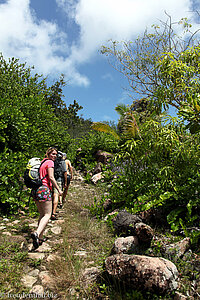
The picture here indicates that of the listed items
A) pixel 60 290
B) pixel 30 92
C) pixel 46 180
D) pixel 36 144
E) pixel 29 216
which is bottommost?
pixel 60 290

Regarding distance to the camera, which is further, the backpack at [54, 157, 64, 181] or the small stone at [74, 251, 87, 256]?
the backpack at [54, 157, 64, 181]

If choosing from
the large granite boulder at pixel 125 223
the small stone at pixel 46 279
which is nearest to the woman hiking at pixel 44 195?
the small stone at pixel 46 279

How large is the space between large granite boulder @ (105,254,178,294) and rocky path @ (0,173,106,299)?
58 centimetres

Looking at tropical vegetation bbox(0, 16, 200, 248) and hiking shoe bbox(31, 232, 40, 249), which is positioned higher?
tropical vegetation bbox(0, 16, 200, 248)

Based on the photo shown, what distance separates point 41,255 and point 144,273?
171 centimetres

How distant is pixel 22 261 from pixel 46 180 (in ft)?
4.18

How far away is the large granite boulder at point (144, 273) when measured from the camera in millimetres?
2564

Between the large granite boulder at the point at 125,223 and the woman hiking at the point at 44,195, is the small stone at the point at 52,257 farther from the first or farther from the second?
the large granite boulder at the point at 125,223

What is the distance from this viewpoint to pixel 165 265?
2.72 m

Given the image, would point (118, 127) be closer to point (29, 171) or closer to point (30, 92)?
point (30, 92)

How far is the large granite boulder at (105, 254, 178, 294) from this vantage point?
2564 mm

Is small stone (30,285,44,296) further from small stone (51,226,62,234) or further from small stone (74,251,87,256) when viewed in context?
small stone (51,226,62,234)

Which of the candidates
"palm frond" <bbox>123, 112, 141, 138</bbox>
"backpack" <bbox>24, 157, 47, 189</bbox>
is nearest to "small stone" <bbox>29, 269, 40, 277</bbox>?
"backpack" <bbox>24, 157, 47, 189</bbox>

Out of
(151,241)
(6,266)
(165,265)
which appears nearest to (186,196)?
(151,241)
